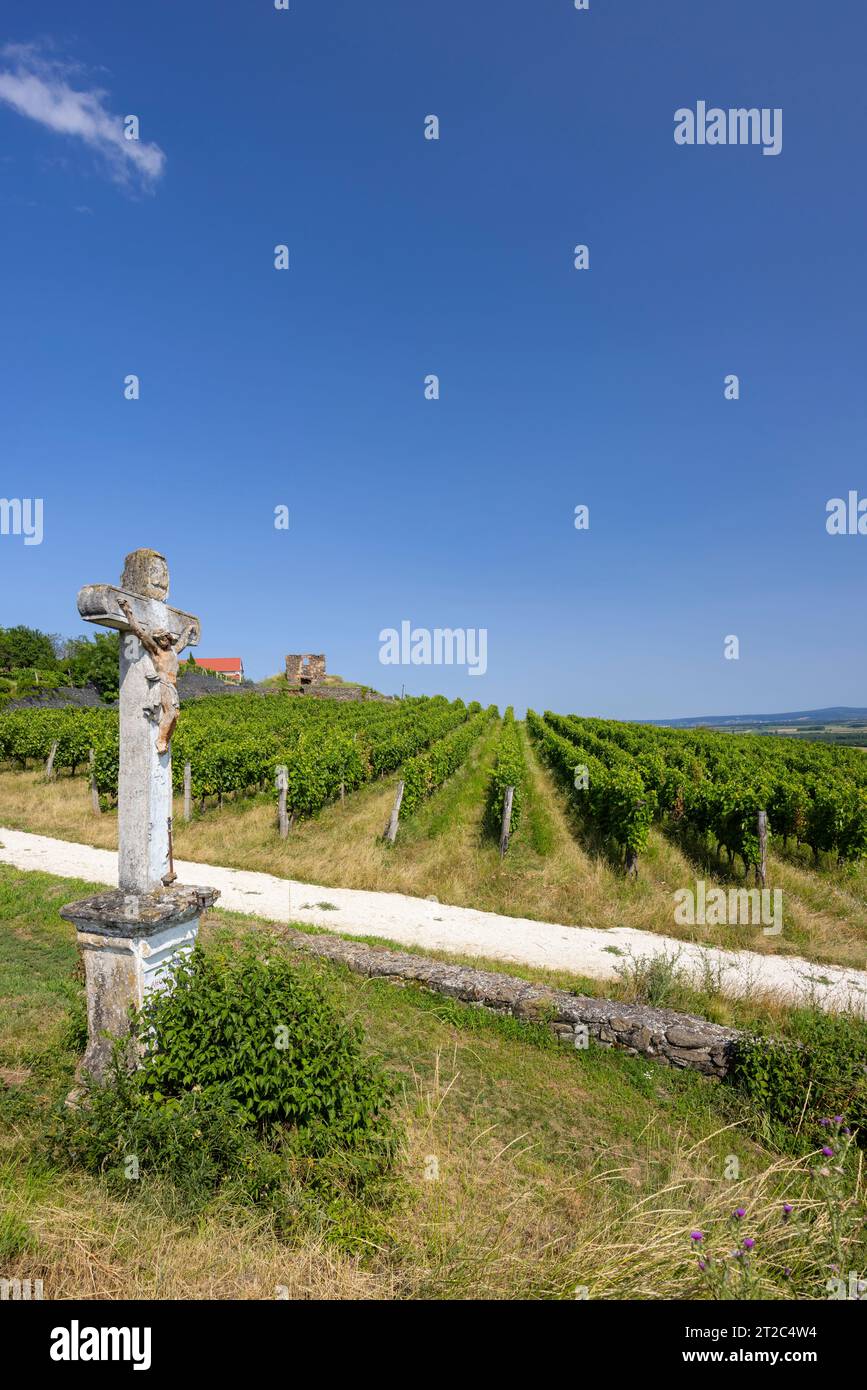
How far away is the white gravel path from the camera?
→ 8148 millimetres

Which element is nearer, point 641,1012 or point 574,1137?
point 574,1137

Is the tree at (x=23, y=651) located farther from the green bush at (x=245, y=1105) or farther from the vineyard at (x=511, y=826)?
the green bush at (x=245, y=1105)

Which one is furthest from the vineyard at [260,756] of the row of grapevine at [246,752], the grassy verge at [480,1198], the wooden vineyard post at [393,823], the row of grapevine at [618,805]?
the grassy verge at [480,1198]

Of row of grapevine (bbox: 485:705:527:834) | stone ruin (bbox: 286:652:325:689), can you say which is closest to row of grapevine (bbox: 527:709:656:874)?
row of grapevine (bbox: 485:705:527:834)

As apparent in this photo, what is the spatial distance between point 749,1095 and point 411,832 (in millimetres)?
9469

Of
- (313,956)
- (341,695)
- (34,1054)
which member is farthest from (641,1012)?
(341,695)

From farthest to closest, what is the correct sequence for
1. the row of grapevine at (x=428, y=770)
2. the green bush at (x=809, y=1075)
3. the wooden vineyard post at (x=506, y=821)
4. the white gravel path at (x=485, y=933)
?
the row of grapevine at (x=428, y=770), the wooden vineyard post at (x=506, y=821), the white gravel path at (x=485, y=933), the green bush at (x=809, y=1075)

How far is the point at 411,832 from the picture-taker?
46.2 ft

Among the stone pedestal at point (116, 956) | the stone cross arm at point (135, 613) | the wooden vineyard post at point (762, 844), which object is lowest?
the wooden vineyard post at point (762, 844)

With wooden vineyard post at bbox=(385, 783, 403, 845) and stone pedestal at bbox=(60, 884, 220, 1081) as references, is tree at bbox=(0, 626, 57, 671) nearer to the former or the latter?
wooden vineyard post at bbox=(385, 783, 403, 845)

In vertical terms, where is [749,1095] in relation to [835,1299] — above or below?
below

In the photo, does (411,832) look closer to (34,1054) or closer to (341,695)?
(34,1054)

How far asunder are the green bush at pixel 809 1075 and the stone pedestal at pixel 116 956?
487 centimetres

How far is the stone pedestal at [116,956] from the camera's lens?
3850mm
